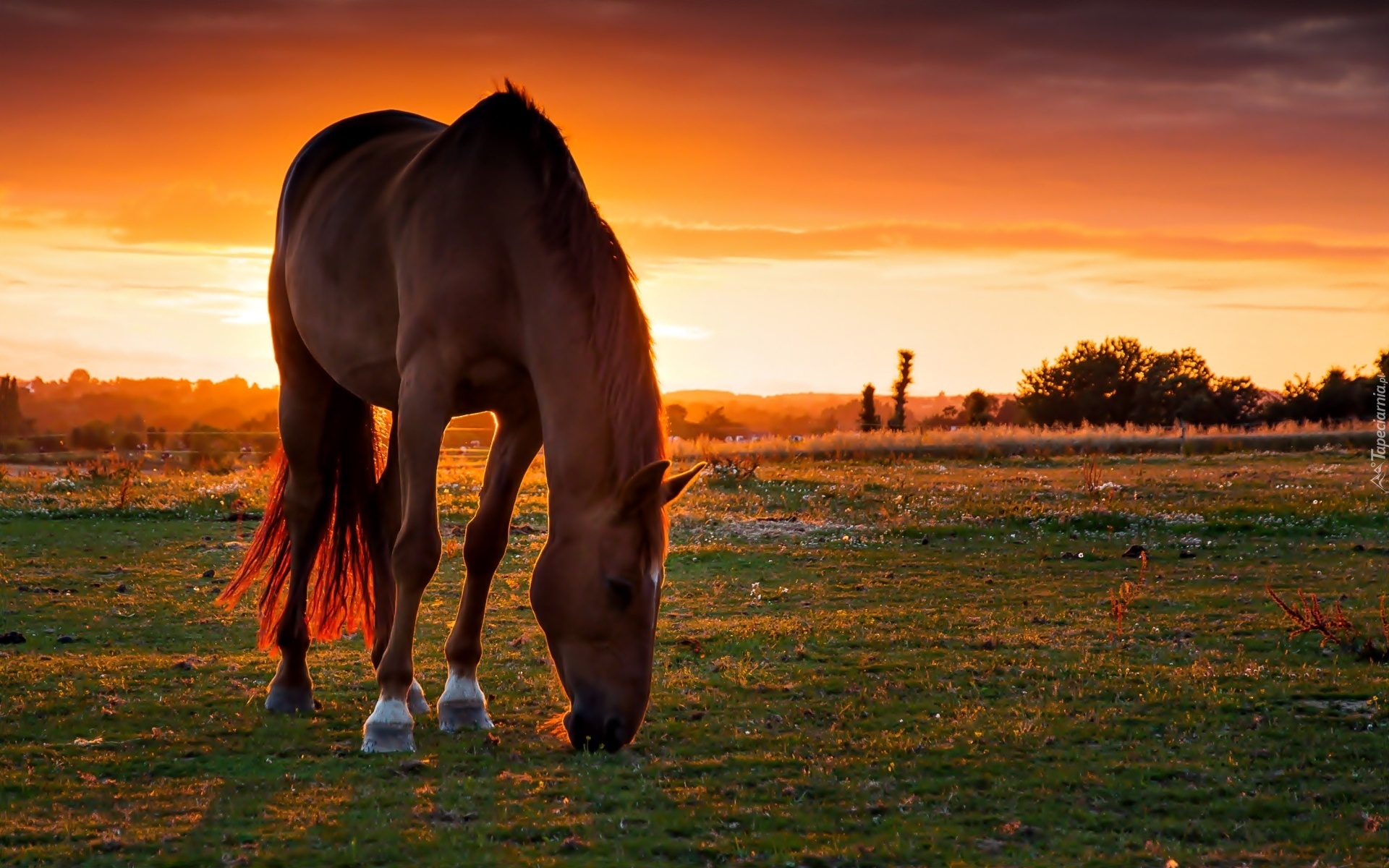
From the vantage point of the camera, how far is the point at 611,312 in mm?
5449

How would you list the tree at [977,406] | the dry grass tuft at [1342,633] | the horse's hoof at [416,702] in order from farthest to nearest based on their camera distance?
the tree at [977,406], the dry grass tuft at [1342,633], the horse's hoof at [416,702]

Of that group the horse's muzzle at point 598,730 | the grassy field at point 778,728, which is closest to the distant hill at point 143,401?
the grassy field at point 778,728

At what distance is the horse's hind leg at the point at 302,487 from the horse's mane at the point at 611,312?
233 cm

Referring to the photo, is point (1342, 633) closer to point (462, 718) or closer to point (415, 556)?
point (462, 718)

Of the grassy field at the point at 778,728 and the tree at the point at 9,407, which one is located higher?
the tree at the point at 9,407

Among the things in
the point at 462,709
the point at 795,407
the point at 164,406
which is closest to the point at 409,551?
the point at 462,709

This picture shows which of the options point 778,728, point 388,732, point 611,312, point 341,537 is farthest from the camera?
point 341,537

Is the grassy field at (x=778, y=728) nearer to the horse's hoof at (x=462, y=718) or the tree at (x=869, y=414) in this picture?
the horse's hoof at (x=462, y=718)

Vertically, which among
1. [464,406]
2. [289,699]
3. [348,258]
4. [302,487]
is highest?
[348,258]

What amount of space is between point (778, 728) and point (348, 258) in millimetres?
3270

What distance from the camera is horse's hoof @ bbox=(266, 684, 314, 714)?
21.5ft

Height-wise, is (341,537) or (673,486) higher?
(673,486)

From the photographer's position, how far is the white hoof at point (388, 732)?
5641 millimetres

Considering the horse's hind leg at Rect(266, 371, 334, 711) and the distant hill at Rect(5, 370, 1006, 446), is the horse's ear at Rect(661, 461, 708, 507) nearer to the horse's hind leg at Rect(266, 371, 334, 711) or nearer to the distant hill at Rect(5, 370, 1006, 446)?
the horse's hind leg at Rect(266, 371, 334, 711)
